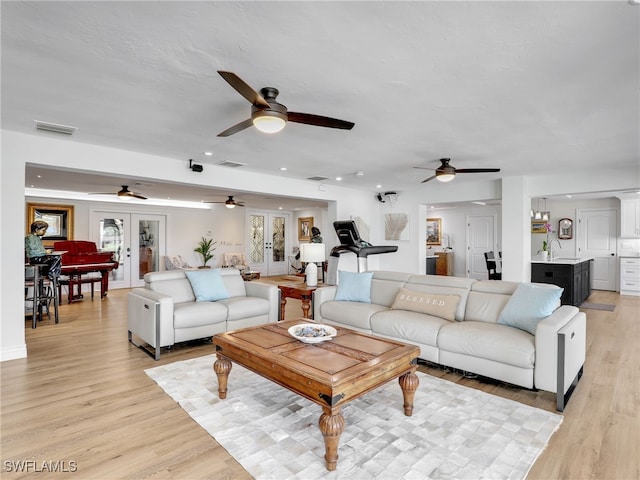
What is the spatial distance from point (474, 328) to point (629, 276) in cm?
740

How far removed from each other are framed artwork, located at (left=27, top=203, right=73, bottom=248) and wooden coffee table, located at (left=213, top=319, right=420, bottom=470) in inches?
294

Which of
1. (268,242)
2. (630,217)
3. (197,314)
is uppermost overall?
(630,217)

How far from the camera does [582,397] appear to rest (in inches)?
111

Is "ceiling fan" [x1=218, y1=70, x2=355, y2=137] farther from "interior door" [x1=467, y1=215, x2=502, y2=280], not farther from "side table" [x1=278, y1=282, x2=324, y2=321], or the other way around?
"interior door" [x1=467, y1=215, x2=502, y2=280]

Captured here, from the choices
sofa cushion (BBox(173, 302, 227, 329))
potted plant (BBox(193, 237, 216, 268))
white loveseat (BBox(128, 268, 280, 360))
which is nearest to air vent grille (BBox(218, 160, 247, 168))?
white loveseat (BBox(128, 268, 280, 360))

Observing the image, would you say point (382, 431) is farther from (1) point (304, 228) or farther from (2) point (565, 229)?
(1) point (304, 228)

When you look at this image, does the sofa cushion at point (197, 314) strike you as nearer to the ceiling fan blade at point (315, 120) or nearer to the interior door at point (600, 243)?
the ceiling fan blade at point (315, 120)


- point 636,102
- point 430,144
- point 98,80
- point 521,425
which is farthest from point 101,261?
point 636,102

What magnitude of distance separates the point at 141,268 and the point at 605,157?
1001cm

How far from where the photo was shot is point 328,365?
2.23m

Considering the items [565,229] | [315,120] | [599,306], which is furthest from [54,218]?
[565,229]

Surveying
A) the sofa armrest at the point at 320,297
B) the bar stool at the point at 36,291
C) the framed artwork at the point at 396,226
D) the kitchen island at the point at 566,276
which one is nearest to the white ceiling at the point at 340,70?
the sofa armrest at the point at 320,297

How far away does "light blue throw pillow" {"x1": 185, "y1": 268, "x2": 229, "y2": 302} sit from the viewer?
173 inches

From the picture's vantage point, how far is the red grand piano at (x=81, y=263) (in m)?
6.89
